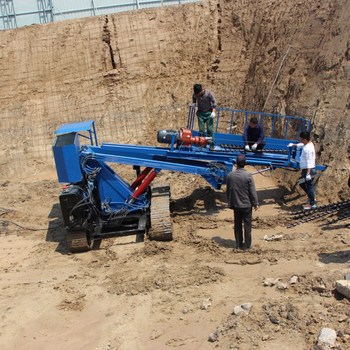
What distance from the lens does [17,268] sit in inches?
284

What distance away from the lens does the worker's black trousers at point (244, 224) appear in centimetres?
666

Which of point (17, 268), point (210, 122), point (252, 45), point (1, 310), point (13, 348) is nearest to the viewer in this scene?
point (13, 348)

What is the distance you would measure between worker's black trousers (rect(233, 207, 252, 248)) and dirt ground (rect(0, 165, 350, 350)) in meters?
0.16

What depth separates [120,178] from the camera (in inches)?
322

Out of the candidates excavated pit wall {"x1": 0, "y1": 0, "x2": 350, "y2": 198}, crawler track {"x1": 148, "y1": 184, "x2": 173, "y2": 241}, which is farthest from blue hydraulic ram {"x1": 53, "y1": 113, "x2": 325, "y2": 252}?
excavated pit wall {"x1": 0, "y1": 0, "x2": 350, "y2": 198}

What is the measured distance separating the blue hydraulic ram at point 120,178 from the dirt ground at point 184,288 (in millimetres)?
389

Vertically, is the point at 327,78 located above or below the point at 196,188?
above

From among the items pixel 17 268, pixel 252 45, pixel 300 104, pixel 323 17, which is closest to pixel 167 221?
pixel 17 268

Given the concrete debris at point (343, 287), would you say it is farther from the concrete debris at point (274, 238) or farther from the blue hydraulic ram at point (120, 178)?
the blue hydraulic ram at point (120, 178)

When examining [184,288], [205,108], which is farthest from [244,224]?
[205,108]

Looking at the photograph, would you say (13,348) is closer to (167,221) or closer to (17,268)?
(17,268)

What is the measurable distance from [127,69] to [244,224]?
9.20 meters

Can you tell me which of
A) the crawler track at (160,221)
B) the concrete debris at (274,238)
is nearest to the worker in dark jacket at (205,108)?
the crawler track at (160,221)

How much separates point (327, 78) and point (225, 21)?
5.70 meters
